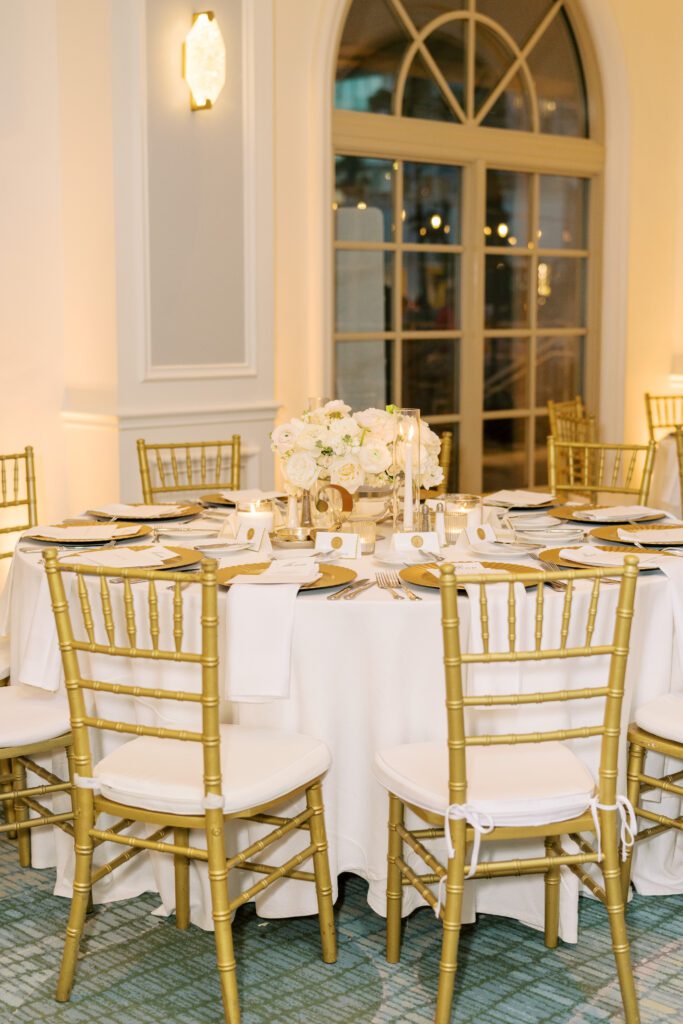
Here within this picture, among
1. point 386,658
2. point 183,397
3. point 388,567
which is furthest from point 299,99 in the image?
point 386,658

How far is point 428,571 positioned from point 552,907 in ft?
2.63

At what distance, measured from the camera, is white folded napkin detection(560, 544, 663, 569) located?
2891 millimetres

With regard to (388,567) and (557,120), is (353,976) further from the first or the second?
(557,120)

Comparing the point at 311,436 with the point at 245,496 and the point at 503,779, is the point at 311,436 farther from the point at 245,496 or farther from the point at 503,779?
the point at 503,779

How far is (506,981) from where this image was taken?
2600 mm

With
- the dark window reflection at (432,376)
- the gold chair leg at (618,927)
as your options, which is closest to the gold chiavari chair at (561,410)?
the dark window reflection at (432,376)

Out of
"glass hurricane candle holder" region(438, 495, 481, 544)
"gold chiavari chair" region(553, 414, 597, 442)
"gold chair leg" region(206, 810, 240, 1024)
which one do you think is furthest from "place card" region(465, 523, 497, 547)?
"gold chiavari chair" region(553, 414, 597, 442)

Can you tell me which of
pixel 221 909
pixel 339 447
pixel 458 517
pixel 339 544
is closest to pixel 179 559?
pixel 339 544

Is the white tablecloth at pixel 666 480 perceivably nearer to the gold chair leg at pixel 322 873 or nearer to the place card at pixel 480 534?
the place card at pixel 480 534

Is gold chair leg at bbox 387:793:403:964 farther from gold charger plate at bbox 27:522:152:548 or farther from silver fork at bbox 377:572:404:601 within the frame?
gold charger plate at bbox 27:522:152:548

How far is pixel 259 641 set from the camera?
2.64 metres

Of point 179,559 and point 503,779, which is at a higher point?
point 179,559

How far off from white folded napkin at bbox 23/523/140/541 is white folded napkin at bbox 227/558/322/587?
0.56 metres

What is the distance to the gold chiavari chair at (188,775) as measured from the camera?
7.53ft
